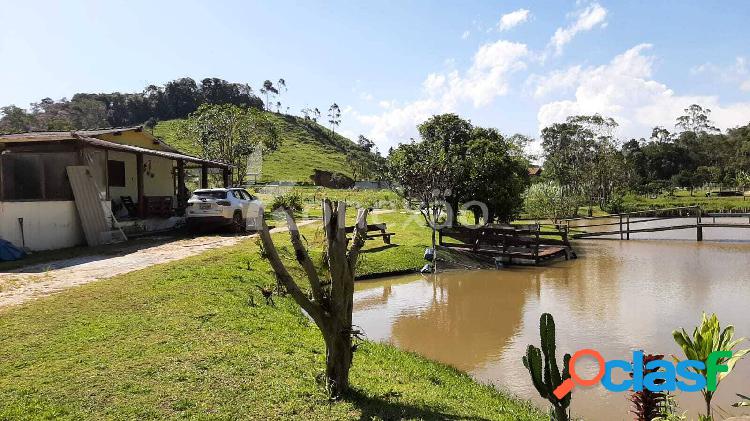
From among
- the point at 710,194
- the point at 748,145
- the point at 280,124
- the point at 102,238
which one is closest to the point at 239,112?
the point at 102,238

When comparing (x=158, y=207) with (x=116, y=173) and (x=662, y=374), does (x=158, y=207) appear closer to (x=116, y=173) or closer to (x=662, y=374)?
(x=116, y=173)

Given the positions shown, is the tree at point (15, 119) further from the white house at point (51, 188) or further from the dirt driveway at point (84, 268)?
the dirt driveway at point (84, 268)

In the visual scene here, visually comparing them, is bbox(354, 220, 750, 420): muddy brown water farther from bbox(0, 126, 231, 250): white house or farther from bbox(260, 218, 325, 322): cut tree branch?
bbox(0, 126, 231, 250): white house

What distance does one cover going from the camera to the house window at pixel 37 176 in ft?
50.7

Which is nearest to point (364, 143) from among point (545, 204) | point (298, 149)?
point (298, 149)

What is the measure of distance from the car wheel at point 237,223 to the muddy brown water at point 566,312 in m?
6.21

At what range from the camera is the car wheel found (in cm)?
1916

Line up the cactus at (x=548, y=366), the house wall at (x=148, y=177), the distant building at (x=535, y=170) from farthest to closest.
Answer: the distant building at (x=535, y=170) → the house wall at (x=148, y=177) → the cactus at (x=548, y=366)

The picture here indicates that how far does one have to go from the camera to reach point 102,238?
1593cm

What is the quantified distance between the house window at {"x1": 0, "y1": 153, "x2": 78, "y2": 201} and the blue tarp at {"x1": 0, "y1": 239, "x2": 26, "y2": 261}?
8.86 ft

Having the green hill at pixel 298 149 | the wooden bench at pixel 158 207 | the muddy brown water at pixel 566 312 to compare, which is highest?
the green hill at pixel 298 149

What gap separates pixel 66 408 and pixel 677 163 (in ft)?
301

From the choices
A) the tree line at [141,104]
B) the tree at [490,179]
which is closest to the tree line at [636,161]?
the tree at [490,179]

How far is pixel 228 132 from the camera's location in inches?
1352
